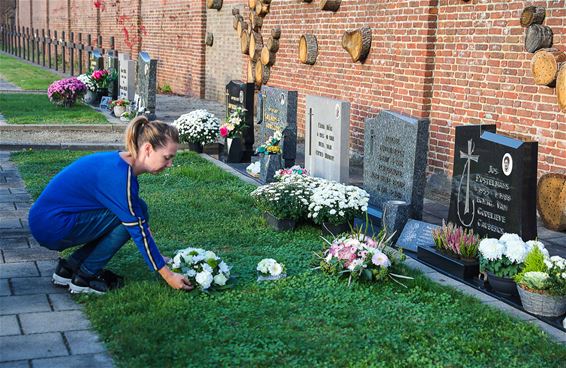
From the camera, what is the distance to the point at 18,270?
6.25m

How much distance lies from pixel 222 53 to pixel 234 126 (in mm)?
9024

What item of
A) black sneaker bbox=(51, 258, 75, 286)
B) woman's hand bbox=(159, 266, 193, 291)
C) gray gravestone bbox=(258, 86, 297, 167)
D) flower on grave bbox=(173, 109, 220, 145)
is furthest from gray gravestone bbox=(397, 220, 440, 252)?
flower on grave bbox=(173, 109, 220, 145)

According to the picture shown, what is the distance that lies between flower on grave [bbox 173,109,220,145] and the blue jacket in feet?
22.7

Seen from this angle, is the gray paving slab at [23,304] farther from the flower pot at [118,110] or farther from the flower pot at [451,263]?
the flower pot at [118,110]

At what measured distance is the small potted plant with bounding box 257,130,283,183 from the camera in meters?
10.2

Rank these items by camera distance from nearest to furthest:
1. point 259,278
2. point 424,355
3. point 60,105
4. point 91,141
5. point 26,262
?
point 424,355 < point 259,278 < point 26,262 < point 91,141 < point 60,105

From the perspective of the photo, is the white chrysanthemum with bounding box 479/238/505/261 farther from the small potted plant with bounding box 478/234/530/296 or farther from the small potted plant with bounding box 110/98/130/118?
the small potted plant with bounding box 110/98/130/118

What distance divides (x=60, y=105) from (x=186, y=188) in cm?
974

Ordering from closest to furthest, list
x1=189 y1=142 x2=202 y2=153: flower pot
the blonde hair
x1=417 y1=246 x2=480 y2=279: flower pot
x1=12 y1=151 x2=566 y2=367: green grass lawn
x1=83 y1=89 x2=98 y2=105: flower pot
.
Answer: x1=12 y1=151 x2=566 y2=367: green grass lawn → the blonde hair → x1=417 y1=246 x2=480 y2=279: flower pot → x1=189 y1=142 x2=202 y2=153: flower pot → x1=83 y1=89 x2=98 y2=105: flower pot

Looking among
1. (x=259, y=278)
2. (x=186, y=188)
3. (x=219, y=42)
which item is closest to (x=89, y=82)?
(x=219, y=42)

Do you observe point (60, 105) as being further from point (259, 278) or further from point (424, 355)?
point (424, 355)

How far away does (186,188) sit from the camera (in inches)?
386

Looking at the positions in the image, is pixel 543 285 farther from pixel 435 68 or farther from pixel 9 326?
pixel 435 68

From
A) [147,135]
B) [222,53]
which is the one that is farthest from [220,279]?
[222,53]
